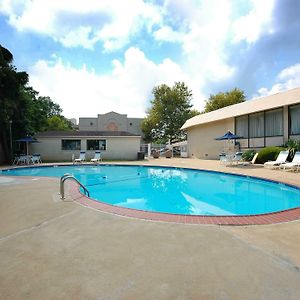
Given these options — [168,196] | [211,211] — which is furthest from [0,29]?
[211,211]

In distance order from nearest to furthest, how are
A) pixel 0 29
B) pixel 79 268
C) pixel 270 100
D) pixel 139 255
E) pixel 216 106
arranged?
pixel 79 268 < pixel 139 255 < pixel 0 29 < pixel 270 100 < pixel 216 106

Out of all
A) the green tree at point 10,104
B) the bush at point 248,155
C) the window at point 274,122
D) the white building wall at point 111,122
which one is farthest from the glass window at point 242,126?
the white building wall at point 111,122

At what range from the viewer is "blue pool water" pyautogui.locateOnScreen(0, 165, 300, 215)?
7.59 m

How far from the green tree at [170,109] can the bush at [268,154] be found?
2373cm

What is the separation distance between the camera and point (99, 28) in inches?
469

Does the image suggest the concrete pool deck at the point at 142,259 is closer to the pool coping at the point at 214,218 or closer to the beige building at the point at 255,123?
the pool coping at the point at 214,218

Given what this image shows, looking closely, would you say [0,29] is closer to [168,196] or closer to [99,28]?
[99,28]

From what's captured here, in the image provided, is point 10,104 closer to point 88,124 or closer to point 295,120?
point 295,120

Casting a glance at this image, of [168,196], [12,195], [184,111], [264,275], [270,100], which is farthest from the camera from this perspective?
[184,111]

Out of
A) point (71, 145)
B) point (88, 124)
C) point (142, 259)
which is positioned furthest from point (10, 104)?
point (88, 124)

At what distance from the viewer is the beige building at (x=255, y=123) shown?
1697cm

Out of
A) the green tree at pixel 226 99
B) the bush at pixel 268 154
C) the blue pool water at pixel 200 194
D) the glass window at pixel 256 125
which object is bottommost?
the blue pool water at pixel 200 194

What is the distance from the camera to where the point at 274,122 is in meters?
18.5

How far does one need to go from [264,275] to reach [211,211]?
181 inches
